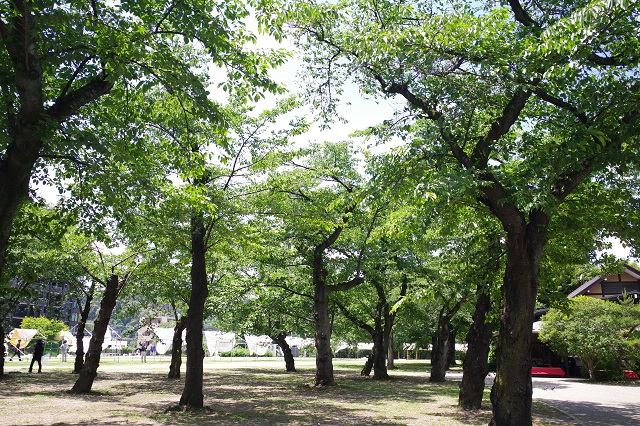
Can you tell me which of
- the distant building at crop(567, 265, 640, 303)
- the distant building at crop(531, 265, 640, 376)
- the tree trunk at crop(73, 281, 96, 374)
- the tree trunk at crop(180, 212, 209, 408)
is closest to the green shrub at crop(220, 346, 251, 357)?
the distant building at crop(531, 265, 640, 376)

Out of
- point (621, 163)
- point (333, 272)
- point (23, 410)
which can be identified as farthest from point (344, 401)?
point (621, 163)

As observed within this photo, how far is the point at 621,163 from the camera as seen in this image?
894 centimetres

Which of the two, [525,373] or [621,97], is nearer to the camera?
[621,97]

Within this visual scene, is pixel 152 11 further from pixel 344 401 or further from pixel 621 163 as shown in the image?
pixel 344 401

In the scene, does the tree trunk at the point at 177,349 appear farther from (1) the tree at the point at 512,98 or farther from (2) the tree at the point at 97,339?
(1) the tree at the point at 512,98

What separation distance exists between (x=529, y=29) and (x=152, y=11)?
6395mm

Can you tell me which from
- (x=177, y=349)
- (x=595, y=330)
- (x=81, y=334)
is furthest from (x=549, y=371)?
(x=81, y=334)

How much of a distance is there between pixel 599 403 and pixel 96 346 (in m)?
16.4

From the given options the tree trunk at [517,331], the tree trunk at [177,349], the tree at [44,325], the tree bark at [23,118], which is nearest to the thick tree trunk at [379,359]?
the tree trunk at [177,349]

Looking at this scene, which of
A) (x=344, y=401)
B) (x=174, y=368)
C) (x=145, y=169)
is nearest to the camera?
(x=145, y=169)

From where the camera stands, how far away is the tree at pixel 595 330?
24891 mm

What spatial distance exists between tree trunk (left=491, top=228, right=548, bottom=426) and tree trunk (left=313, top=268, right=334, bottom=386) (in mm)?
11675

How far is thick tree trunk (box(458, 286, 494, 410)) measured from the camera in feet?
44.3

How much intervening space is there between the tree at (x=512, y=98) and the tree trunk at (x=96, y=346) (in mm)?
10950
